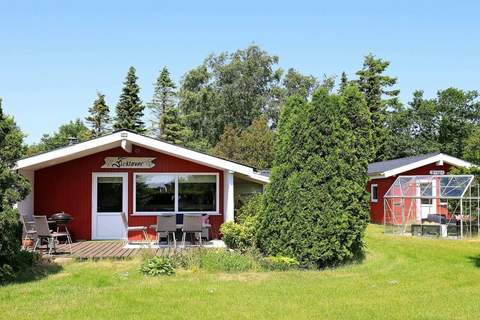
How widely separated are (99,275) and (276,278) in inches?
138

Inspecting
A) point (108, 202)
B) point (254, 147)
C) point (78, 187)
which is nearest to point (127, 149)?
point (108, 202)

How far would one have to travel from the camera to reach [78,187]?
15.7m

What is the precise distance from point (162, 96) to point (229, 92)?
6.66 metres

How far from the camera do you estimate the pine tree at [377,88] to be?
4200cm

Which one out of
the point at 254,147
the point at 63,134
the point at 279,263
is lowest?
the point at 279,263

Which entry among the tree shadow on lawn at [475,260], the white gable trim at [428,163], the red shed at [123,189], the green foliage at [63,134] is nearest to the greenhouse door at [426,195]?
the white gable trim at [428,163]

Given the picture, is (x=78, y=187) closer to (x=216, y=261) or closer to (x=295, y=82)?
(x=216, y=261)

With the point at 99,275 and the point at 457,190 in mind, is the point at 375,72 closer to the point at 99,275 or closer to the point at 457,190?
the point at 457,190

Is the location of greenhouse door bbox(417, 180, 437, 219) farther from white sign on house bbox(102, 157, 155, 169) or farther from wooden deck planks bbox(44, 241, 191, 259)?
wooden deck planks bbox(44, 241, 191, 259)

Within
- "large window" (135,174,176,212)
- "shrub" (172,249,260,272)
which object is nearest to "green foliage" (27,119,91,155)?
"large window" (135,174,176,212)

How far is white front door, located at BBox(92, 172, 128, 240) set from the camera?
1577 cm

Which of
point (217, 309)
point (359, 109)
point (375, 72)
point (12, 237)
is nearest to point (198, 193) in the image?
point (359, 109)

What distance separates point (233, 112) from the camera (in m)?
47.9

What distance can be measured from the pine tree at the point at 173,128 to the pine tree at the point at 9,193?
3369 centimetres
